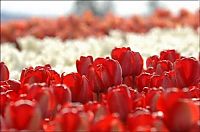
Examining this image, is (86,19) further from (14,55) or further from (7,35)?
(14,55)

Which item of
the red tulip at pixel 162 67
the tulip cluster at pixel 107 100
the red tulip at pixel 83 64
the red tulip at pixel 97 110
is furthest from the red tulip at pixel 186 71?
the red tulip at pixel 97 110

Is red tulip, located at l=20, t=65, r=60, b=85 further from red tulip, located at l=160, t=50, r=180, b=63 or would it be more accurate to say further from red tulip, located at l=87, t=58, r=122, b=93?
red tulip, located at l=160, t=50, r=180, b=63

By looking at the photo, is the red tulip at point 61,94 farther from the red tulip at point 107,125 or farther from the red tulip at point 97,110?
the red tulip at point 107,125

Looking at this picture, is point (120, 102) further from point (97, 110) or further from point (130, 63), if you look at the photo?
point (130, 63)

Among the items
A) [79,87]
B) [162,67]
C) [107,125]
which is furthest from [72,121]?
[162,67]

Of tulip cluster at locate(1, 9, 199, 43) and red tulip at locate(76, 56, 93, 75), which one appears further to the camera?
tulip cluster at locate(1, 9, 199, 43)

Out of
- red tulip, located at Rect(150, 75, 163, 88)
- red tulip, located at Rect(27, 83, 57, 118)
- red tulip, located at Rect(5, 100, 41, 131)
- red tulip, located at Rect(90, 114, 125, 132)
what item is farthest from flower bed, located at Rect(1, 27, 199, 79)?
red tulip, located at Rect(90, 114, 125, 132)
